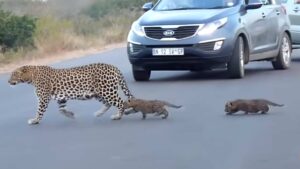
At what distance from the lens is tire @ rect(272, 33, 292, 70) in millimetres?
18641

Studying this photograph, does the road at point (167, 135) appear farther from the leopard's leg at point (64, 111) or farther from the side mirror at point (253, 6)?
the side mirror at point (253, 6)

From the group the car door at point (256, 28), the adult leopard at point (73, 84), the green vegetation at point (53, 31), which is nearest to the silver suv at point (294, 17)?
the car door at point (256, 28)

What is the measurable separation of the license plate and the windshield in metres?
1.36

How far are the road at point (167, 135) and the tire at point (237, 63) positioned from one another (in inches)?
35.0

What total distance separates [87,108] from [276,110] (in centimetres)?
269

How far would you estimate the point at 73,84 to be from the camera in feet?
38.5

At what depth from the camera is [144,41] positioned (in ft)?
53.0

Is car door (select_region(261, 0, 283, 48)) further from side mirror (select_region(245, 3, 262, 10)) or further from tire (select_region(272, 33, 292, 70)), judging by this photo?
side mirror (select_region(245, 3, 262, 10))

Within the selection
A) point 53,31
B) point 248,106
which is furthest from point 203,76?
point 53,31

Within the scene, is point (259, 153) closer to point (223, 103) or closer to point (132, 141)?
point (132, 141)

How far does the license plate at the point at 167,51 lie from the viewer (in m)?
15.8

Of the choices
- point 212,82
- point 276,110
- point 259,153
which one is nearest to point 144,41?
point 212,82

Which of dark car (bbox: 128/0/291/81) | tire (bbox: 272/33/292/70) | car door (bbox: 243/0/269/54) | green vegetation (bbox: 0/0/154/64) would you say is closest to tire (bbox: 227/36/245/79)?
dark car (bbox: 128/0/291/81)

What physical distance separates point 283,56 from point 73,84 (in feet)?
26.1
